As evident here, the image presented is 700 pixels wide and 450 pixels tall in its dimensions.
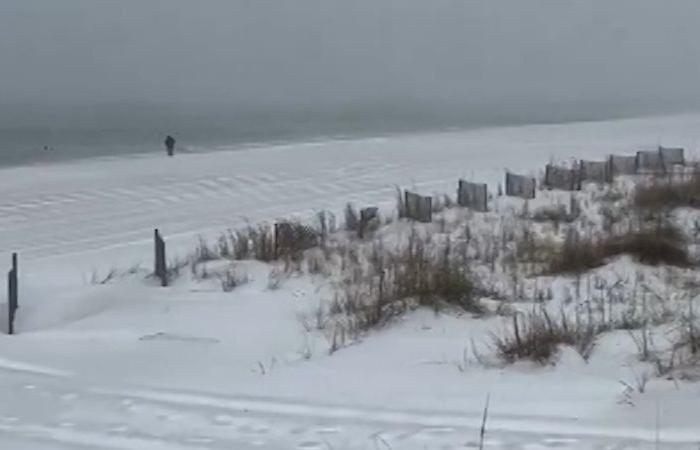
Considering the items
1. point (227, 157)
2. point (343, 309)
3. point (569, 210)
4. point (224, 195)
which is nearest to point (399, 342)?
point (343, 309)

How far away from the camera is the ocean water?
5394 cm

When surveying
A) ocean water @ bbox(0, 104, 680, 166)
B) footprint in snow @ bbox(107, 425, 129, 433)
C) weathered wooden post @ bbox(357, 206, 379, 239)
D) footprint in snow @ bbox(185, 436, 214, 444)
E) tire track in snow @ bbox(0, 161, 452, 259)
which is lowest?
footprint in snow @ bbox(107, 425, 129, 433)

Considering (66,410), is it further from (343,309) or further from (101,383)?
(343,309)

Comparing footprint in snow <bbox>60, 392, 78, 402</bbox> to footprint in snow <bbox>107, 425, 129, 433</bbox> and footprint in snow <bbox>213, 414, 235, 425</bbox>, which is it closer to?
footprint in snow <bbox>107, 425, 129, 433</bbox>

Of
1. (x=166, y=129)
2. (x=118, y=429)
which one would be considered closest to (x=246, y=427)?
(x=118, y=429)

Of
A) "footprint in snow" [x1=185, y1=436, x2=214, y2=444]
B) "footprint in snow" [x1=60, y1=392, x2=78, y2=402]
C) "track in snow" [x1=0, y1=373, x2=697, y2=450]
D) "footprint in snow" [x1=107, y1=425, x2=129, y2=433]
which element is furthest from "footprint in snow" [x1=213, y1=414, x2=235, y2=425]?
"footprint in snow" [x1=60, y1=392, x2=78, y2=402]

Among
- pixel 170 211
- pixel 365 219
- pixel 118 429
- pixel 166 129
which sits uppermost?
pixel 166 129

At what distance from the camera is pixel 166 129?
73.9 m

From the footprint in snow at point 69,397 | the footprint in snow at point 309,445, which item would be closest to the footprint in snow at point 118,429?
the footprint in snow at point 69,397

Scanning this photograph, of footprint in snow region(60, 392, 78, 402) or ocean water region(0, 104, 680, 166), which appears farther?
ocean water region(0, 104, 680, 166)

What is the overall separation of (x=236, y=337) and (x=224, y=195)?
16.6 metres

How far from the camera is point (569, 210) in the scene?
46.8 feet

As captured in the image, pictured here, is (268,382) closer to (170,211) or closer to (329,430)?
(329,430)

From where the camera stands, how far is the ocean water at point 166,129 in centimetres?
5394
